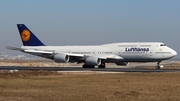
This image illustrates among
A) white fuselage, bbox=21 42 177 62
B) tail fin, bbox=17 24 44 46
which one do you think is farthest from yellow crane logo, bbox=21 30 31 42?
white fuselage, bbox=21 42 177 62

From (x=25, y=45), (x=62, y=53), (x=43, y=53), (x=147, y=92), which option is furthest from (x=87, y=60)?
(x=147, y=92)

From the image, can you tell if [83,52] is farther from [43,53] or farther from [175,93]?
[175,93]

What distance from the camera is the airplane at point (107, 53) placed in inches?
2296

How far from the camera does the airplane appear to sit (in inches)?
2296

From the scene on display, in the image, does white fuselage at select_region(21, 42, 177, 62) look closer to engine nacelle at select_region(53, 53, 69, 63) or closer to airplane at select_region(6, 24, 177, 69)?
airplane at select_region(6, 24, 177, 69)

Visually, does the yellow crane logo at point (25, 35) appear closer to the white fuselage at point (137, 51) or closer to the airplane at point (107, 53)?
the airplane at point (107, 53)

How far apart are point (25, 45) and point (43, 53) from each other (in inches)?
260

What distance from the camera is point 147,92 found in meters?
20.4

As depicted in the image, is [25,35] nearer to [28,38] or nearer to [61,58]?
[28,38]

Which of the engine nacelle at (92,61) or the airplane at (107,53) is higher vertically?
the airplane at (107,53)

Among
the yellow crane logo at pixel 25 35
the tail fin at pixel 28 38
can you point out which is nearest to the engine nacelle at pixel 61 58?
the tail fin at pixel 28 38

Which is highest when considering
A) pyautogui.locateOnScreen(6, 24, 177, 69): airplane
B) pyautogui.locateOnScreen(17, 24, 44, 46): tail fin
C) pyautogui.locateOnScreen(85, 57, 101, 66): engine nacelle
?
pyautogui.locateOnScreen(17, 24, 44, 46): tail fin

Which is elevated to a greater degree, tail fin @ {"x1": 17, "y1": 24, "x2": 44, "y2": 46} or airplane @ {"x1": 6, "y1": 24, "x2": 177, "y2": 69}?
tail fin @ {"x1": 17, "y1": 24, "x2": 44, "y2": 46}

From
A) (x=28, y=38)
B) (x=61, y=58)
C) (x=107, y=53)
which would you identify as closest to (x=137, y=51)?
(x=107, y=53)
